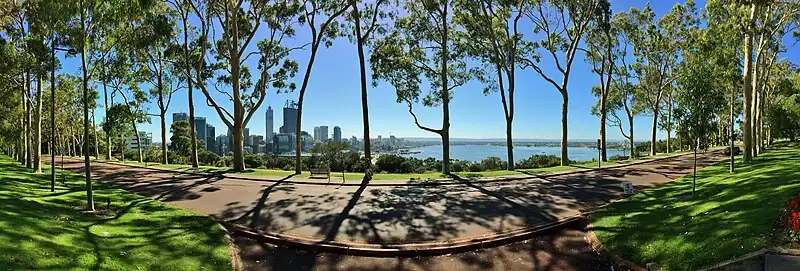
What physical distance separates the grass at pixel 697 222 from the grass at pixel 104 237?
8.88m

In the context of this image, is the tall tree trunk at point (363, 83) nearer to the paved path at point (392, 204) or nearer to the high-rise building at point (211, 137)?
the paved path at point (392, 204)

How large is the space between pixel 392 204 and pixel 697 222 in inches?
355

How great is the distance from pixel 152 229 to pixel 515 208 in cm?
1081

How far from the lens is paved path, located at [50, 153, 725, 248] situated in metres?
11.2

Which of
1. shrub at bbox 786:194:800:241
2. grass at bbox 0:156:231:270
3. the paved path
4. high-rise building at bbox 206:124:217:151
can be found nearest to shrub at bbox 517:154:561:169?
the paved path

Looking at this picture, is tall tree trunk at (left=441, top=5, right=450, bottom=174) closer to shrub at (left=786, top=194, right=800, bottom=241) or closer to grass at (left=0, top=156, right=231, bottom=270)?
grass at (left=0, top=156, right=231, bottom=270)

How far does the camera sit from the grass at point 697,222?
7422 millimetres

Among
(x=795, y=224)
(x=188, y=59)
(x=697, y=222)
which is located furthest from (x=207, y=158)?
(x=795, y=224)

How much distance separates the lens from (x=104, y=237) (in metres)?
9.46

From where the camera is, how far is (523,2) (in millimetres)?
29156

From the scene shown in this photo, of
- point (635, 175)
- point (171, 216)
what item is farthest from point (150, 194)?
point (635, 175)

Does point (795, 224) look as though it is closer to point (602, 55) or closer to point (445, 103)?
point (445, 103)

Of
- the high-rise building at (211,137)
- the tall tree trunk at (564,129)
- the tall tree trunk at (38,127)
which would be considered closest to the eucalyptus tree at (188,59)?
the tall tree trunk at (38,127)

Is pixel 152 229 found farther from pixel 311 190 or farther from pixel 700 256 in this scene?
pixel 700 256
